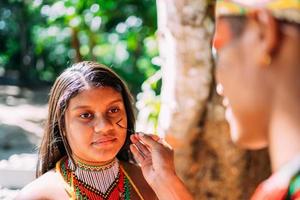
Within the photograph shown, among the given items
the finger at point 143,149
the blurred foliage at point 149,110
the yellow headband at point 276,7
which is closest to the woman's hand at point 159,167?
the finger at point 143,149

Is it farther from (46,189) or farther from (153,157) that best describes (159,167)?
(46,189)

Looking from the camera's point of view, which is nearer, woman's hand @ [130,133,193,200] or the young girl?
woman's hand @ [130,133,193,200]

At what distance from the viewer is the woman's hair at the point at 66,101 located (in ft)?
6.33

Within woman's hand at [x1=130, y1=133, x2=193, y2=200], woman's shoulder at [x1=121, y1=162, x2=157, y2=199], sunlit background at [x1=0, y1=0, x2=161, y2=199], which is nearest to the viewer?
woman's hand at [x1=130, y1=133, x2=193, y2=200]

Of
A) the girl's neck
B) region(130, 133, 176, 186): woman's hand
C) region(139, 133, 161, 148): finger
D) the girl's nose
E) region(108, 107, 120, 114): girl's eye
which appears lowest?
the girl's neck

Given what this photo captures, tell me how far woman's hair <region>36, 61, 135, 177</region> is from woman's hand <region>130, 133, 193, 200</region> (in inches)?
8.1

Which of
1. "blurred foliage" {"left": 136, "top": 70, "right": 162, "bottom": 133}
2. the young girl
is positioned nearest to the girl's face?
the young girl

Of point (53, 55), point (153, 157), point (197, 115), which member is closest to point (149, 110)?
point (197, 115)

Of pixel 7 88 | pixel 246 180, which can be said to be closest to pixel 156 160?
pixel 246 180

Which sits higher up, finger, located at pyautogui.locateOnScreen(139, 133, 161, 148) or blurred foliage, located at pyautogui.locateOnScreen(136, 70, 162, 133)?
finger, located at pyautogui.locateOnScreen(139, 133, 161, 148)

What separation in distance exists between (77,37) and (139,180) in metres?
6.19

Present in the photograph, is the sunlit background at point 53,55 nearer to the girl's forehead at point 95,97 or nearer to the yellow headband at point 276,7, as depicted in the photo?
the girl's forehead at point 95,97

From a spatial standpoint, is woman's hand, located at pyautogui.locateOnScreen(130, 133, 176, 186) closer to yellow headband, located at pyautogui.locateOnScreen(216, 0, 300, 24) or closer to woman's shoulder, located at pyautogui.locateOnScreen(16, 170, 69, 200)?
woman's shoulder, located at pyautogui.locateOnScreen(16, 170, 69, 200)

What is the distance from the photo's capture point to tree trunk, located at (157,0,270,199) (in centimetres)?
291
